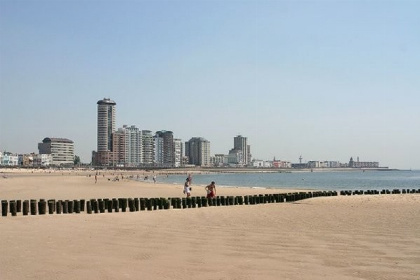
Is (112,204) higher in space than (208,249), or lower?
higher

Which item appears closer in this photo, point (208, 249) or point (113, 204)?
point (208, 249)

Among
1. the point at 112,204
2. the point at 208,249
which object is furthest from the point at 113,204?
the point at 208,249

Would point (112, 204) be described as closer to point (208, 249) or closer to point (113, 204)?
point (113, 204)

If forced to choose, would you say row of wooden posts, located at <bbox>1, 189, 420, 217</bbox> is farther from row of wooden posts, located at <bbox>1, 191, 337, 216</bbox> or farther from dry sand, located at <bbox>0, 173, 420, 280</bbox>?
dry sand, located at <bbox>0, 173, 420, 280</bbox>

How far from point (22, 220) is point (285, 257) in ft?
36.4

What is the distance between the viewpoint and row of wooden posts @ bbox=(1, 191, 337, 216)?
1981 cm

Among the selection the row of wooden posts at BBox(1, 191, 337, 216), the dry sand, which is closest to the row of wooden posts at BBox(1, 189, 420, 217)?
the row of wooden posts at BBox(1, 191, 337, 216)

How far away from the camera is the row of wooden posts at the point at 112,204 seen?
1981 cm

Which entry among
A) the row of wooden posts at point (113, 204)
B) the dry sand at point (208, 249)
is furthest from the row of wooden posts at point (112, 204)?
the dry sand at point (208, 249)

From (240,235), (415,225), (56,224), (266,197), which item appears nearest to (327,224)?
(415,225)

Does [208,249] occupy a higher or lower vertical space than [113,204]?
lower

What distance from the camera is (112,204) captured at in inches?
882

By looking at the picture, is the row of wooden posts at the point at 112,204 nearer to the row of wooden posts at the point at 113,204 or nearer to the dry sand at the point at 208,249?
the row of wooden posts at the point at 113,204

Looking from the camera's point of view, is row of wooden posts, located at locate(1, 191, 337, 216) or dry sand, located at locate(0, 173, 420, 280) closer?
dry sand, located at locate(0, 173, 420, 280)
